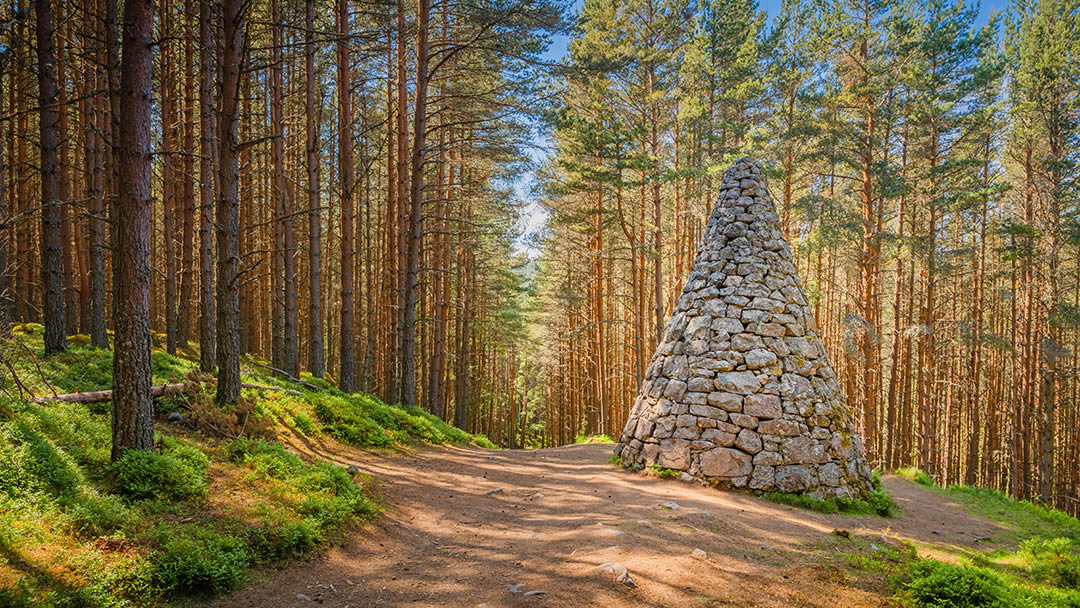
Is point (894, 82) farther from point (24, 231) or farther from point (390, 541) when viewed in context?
point (24, 231)

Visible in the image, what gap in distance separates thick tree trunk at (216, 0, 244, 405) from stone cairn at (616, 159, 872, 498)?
657 cm

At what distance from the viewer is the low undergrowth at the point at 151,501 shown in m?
3.14

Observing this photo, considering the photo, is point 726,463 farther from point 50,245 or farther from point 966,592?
point 50,245

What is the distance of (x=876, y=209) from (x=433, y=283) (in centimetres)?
1419

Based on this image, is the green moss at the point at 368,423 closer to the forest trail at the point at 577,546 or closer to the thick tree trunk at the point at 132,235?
the forest trail at the point at 577,546

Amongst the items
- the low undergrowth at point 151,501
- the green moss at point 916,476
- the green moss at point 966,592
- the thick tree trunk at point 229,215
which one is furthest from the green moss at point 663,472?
the green moss at point 916,476

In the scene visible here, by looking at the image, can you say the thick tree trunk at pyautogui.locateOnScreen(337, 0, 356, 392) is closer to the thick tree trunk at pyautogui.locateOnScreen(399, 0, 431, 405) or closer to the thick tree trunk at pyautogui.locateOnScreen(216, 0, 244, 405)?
the thick tree trunk at pyautogui.locateOnScreen(399, 0, 431, 405)

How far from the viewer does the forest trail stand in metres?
3.83

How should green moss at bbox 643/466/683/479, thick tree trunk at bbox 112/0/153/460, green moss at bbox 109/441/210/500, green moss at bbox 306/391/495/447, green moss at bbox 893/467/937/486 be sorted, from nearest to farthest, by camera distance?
green moss at bbox 109/441/210/500, thick tree trunk at bbox 112/0/153/460, green moss at bbox 643/466/683/479, green moss at bbox 306/391/495/447, green moss at bbox 893/467/937/486

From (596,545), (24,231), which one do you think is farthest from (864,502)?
(24,231)

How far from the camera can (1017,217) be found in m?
16.8

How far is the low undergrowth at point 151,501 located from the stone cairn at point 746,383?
492cm

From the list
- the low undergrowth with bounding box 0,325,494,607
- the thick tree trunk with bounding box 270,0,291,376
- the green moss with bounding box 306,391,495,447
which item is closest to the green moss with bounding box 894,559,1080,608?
the low undergrowth with bounding box 0,325,494,607

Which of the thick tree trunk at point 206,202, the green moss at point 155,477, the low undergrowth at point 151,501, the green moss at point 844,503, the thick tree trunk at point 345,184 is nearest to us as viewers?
the low undergrowth at point 151,501
